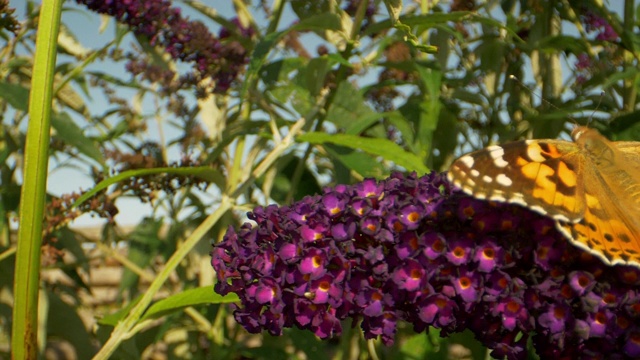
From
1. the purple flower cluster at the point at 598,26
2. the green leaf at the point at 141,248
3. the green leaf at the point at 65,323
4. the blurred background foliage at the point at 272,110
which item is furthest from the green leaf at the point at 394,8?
the green leaf at the point at 65,323

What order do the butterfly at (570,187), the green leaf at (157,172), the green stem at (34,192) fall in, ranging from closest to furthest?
1. the butterfly at (570,187)
2. the green stem at (34,192)
3. the green leaf at (157,172)

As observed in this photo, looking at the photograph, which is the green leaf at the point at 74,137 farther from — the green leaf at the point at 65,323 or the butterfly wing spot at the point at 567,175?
the butterfly wing spot at the point at 567,175

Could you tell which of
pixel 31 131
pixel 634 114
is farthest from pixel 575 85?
pixel 31 131

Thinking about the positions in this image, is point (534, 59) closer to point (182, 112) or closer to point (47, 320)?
point (182, 112)

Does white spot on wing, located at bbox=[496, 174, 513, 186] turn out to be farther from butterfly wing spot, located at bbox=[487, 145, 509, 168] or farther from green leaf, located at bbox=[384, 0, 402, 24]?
green leaf, located at bbox=[384, 0, 402, 24]

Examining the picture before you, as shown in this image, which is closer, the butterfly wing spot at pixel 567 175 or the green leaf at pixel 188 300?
the butterfly wing spot at pixel 567 175

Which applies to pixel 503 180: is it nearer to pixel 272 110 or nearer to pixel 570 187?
pixel 570 187

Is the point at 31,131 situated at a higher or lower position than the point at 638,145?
higher
